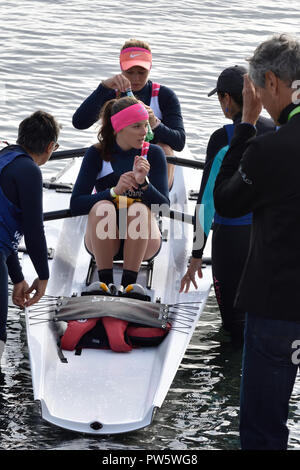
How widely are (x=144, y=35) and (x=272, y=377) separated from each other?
535 inches

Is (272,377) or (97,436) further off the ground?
(272,377)

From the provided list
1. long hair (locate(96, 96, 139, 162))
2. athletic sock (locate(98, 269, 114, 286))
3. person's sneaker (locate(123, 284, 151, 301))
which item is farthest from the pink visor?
person's sneaker (locate(123, 284, 151, 301))

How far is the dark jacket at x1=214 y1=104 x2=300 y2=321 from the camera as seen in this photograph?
3277 mm

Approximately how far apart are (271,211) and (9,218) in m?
1.73

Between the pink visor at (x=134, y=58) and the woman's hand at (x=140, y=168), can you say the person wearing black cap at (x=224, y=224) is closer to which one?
the woman's hand at (x=140, y=168)

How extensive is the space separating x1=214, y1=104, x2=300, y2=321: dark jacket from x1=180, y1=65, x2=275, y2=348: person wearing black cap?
5.42 feet

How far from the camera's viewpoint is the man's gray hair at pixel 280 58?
11.0 ft

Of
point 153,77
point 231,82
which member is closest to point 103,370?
point 231,82

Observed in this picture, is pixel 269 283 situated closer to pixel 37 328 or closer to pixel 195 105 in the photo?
pixel 37 328

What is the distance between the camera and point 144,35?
16.3m

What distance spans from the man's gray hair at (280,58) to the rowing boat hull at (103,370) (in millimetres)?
1938

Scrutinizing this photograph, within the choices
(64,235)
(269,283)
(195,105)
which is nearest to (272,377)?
(269,283)

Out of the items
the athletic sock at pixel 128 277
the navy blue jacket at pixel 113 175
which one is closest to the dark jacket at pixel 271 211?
the athletic sock at pixel 128 277

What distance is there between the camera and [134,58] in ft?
21.7
